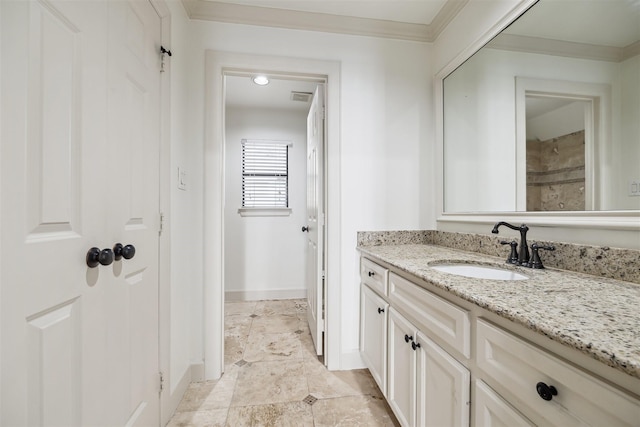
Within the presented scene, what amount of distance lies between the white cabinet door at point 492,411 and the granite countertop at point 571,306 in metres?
0.25

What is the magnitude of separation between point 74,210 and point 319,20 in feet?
6.08

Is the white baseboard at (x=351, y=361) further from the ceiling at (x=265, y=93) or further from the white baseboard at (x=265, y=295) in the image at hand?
the ceiling at (x=265, y=93)

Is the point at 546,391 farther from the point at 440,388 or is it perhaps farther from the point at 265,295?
the point at 265,295

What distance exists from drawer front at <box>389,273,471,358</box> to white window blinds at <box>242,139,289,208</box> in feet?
7.58

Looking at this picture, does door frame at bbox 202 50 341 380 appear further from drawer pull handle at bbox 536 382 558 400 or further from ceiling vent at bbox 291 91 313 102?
drawer pull handle at bbox 536 382 558 400

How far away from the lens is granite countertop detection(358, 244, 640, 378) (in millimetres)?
457

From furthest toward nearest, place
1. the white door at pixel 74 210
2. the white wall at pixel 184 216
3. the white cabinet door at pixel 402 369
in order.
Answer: the white wall at pixel 184 216, the white cabinet door at pixel 402 369, the white door at pixel 74 210

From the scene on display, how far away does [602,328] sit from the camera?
0.52 meters

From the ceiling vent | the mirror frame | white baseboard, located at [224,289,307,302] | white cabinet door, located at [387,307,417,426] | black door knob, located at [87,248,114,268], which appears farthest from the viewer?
white baseboard, located at [224,289,307,302]

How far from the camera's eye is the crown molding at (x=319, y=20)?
1.68 m

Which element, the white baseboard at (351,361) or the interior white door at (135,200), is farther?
the white baseboard at (351,361)

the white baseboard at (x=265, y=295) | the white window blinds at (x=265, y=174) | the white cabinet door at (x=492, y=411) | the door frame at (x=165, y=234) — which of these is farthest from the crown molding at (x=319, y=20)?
the white baseboard at (x=265, y=295)

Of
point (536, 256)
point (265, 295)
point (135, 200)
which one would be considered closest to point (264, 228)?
point (265, 295)

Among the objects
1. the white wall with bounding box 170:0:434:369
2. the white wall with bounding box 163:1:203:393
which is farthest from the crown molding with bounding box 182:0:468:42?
the white wall with bounding box 163:1:203:393
